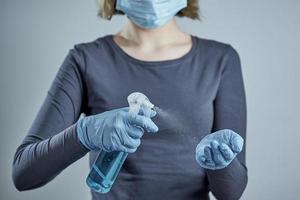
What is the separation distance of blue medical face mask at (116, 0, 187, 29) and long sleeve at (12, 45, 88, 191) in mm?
142

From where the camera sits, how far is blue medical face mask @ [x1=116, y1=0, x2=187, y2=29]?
37.0 inches

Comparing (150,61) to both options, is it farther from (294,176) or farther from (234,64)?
(294,176)

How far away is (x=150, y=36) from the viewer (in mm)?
1014

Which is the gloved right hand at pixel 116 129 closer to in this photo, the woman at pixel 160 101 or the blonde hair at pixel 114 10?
the woman at pixel 160 101

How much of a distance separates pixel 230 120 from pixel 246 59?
420 millimetres

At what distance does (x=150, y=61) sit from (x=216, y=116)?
0.19m

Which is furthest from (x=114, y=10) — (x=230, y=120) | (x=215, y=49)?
(x=230, y=120)

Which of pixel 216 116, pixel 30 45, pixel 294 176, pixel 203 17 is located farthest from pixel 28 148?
pixel 294 176

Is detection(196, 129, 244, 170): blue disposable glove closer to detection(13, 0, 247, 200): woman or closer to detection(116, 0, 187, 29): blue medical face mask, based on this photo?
detection(13, 0, 247, 200): woman

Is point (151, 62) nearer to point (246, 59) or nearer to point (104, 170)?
Result: point (104, 170)

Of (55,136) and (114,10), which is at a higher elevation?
(114,10)

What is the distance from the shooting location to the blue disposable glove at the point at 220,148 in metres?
0.73

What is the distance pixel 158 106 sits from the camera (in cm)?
92

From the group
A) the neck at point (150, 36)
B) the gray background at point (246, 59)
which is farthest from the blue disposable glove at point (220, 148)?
the gray background at point (246, 59)
